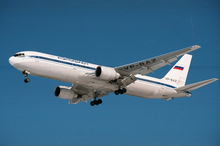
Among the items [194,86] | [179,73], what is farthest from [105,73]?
[179,73]

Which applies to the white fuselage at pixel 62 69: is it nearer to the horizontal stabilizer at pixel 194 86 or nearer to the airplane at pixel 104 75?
the airplane at pixel 104 75

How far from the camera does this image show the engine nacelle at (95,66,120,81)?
3962 cm

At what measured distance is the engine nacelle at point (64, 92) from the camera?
1850 inches

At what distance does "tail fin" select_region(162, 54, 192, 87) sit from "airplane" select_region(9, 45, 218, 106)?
0.49 ft

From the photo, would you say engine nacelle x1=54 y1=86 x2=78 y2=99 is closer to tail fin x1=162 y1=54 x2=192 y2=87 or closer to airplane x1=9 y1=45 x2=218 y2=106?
airplane x1=9 y1=45 x2=218 y2=106

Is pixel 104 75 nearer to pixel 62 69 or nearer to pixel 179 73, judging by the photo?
pixel 62 69

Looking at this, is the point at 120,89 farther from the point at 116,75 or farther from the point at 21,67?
the point at 21,67

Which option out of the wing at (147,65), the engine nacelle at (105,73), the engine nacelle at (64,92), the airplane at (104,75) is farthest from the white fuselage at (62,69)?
the engine nacelle at (64,92)

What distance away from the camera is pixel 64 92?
154ft

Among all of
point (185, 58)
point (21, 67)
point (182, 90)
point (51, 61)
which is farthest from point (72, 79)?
point (185, 58)

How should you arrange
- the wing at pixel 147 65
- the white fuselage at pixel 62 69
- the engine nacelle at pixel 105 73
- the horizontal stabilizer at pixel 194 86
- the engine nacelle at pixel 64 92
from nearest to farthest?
the wing at pixel 147 65 → the white fuselage at pixel 62 69 → the engine nacelle at pixel 105 73 → the horizontal stabilizer at pixel 194 86 → the engine nacelle at pixel 64 92

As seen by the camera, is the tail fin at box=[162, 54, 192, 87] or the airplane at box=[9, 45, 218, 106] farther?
the tail fin at box=[162, 54, 192, 87]

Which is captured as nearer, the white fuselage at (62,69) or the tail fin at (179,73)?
the white fuselage at (62,69)

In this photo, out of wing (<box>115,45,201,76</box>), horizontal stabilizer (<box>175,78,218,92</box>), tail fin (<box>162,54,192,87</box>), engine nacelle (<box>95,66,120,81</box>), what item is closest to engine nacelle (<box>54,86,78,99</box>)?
engine nacelle (<box>95,66,120,81</box>)
